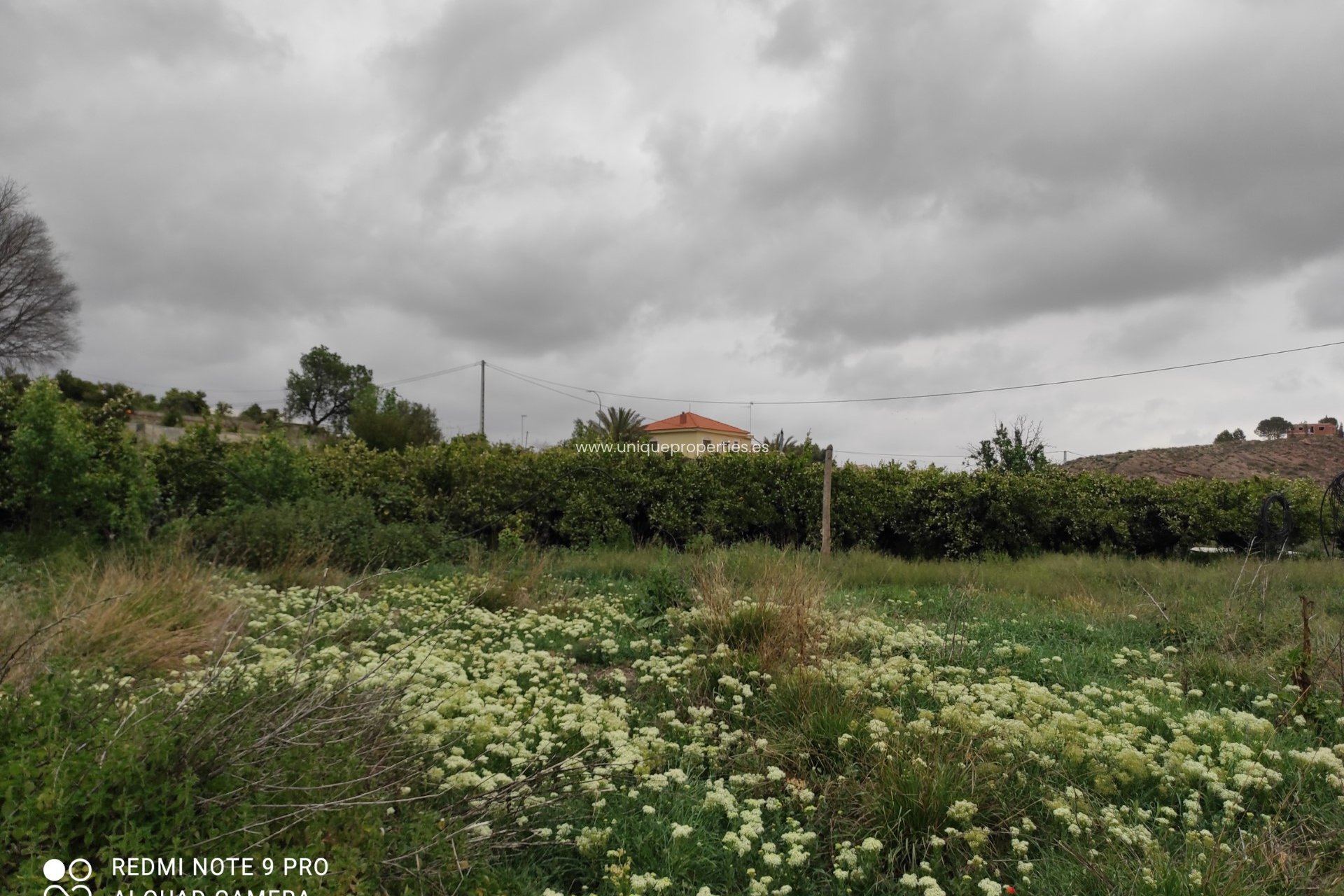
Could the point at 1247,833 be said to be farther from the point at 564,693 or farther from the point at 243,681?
the point at 243,681

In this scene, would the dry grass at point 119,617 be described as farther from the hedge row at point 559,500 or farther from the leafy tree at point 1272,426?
the leafy tree at point 1272,426

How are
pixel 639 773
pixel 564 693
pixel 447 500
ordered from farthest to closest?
1. pixel 447 500
2. pixel 564 693
3. pixel 639 773

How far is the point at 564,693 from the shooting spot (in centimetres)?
412

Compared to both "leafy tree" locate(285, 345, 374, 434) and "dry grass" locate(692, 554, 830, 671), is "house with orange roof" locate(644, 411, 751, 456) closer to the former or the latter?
"leafy tree" locate(285, 345, 374, 434)

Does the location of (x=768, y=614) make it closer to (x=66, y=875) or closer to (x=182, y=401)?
(x=66, y=875)

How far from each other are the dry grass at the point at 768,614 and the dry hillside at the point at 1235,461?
60.3ft

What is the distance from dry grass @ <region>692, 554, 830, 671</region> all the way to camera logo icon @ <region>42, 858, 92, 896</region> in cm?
328

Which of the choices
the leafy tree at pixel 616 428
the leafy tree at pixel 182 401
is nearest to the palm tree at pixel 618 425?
the leafy tree at pixel 616 428

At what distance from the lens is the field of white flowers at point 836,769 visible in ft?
8.63

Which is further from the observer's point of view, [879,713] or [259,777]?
[879,713]

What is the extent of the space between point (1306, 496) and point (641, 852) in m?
17.3

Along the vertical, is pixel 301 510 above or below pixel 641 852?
above

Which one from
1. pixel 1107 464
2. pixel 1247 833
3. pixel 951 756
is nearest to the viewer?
pixel 1247 833

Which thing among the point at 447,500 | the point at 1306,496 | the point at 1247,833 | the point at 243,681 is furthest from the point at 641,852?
the point at 1306,496
